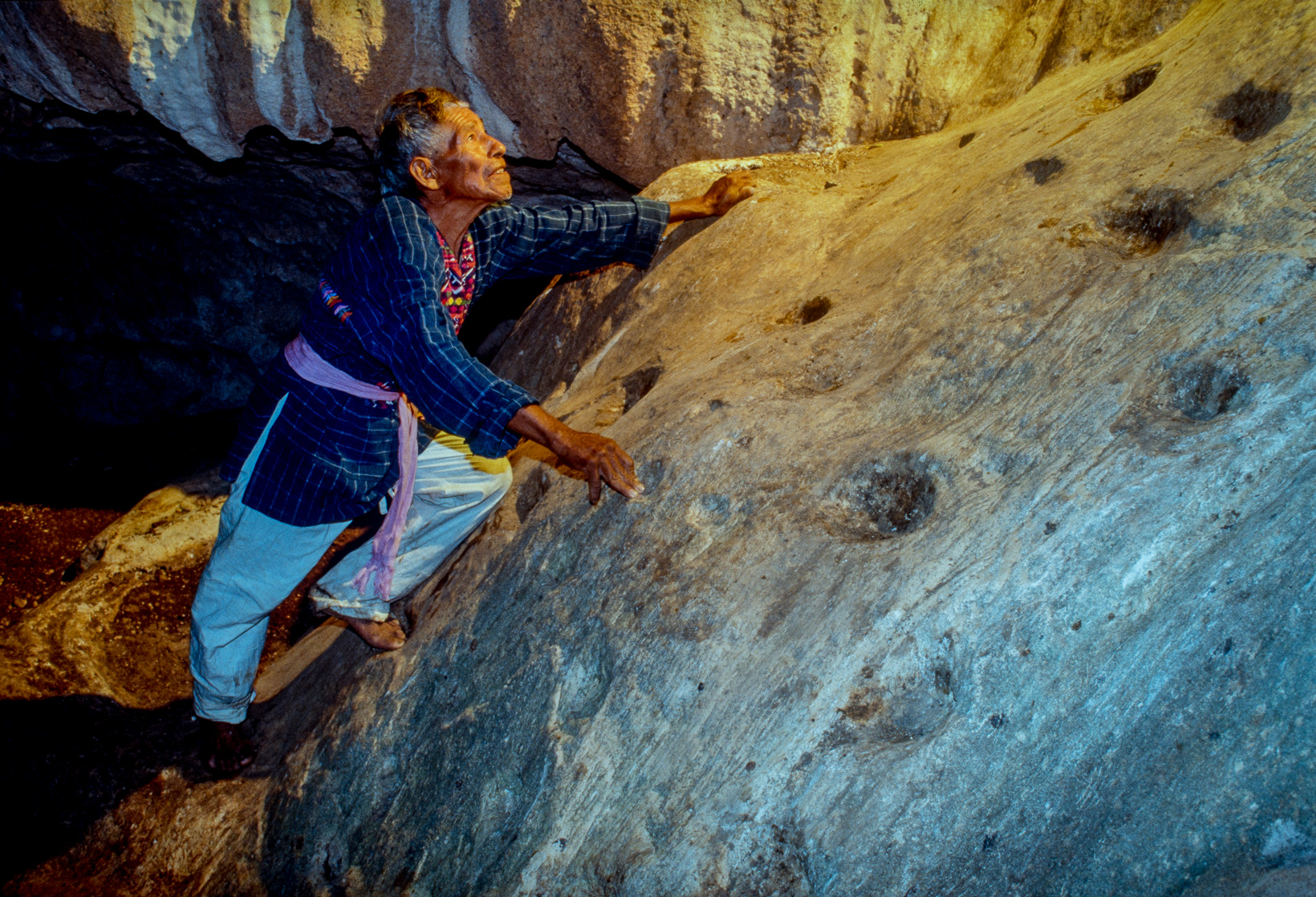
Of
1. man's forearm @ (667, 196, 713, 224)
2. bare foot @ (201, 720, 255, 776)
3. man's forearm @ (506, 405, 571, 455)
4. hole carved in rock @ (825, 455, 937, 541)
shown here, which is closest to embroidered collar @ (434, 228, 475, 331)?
man's forearm @ (506, 405, 571, 455)

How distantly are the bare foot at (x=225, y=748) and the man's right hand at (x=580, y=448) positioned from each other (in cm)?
143

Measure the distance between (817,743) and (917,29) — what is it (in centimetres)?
275

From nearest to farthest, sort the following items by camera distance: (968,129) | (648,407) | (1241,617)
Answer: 1. (1241,617)
2. (648,407)
3. (968,129)

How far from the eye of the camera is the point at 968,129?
311 cm

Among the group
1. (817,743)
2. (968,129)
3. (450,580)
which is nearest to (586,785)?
(817,743)

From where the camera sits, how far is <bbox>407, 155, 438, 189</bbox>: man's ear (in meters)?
2.25

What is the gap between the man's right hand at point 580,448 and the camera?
2.01 metres

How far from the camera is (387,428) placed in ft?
7.74

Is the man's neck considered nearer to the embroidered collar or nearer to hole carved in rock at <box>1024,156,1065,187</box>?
the embroidered collar

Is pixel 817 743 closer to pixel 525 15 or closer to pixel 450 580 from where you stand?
pixel 450 580

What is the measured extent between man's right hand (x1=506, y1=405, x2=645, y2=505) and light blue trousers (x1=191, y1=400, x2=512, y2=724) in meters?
0.55

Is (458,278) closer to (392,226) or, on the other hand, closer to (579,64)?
(392,226)

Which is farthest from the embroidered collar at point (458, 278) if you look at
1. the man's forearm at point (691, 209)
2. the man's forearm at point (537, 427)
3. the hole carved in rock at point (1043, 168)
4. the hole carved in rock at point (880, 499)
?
the hole carved in rock at point (1043, 168)

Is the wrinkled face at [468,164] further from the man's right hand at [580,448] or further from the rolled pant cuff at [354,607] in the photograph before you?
the rolled pant cuff at [354,607]
